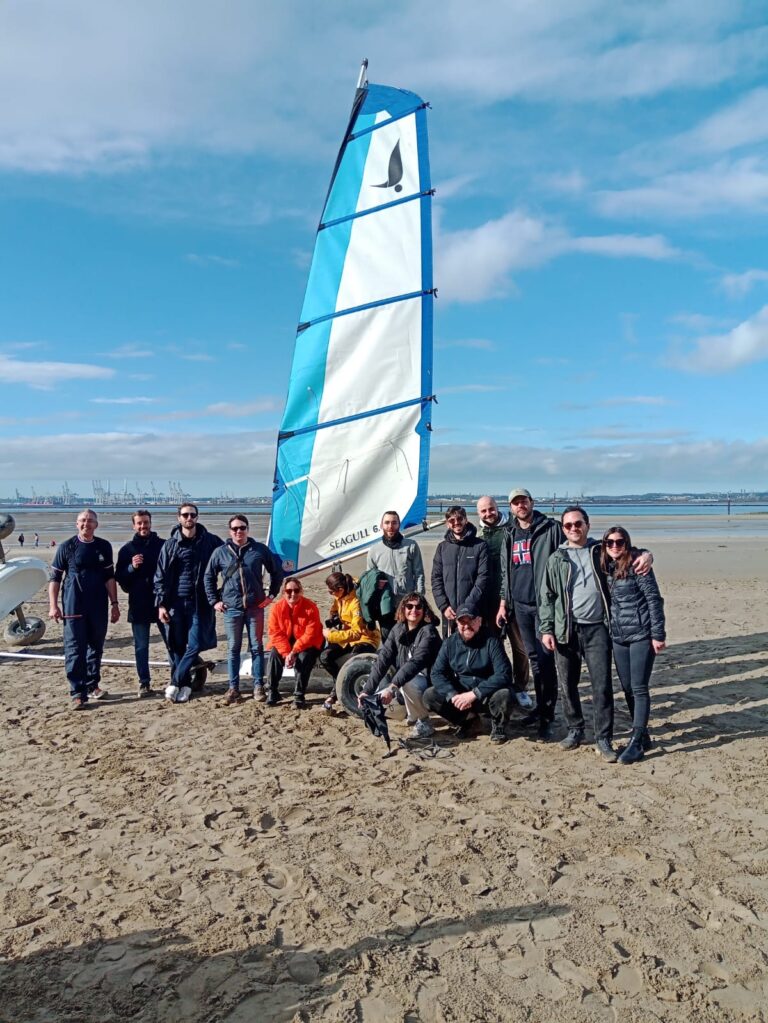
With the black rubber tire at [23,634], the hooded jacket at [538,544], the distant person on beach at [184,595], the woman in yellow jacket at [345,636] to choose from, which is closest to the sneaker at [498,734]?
the hooded jacket at [538,544]

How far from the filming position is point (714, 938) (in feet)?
8.57

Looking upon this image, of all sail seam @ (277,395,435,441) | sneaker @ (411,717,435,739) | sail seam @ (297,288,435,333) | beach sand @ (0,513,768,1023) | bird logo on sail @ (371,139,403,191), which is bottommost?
beach sand @ (0,513,768,1023)

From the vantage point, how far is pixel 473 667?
4.89 m

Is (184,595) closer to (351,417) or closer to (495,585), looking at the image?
(351,417)

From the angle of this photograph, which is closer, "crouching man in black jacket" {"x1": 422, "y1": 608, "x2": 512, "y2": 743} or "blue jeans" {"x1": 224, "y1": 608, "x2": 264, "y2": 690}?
"crouching man in black jacket" {"x1": 422, "y1": 608, "x2": 512, "y2": 743}

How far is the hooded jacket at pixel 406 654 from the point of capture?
493 centimetres

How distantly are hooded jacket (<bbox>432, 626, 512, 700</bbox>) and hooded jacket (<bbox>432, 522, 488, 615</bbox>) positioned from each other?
308 millimetres

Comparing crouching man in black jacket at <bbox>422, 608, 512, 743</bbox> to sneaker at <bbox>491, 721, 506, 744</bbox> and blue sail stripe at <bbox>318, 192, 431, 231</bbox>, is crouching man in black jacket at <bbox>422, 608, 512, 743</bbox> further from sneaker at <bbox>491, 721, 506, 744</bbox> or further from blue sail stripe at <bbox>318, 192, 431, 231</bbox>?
blue sail stripe at <bbox>318, 192, 431, 231</bbox>

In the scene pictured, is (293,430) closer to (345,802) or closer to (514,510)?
(514,510)

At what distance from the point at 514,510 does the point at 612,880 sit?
2663 millimetres

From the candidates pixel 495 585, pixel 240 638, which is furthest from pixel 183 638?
pixel 495 585

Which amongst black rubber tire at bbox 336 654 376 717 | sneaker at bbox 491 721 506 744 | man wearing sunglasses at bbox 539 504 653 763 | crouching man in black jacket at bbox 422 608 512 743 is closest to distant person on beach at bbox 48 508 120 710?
black rubber tire at bbox 336 654 376 717

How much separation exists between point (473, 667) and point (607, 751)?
3.31 feet

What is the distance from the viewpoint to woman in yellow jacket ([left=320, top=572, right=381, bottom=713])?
5.71m
